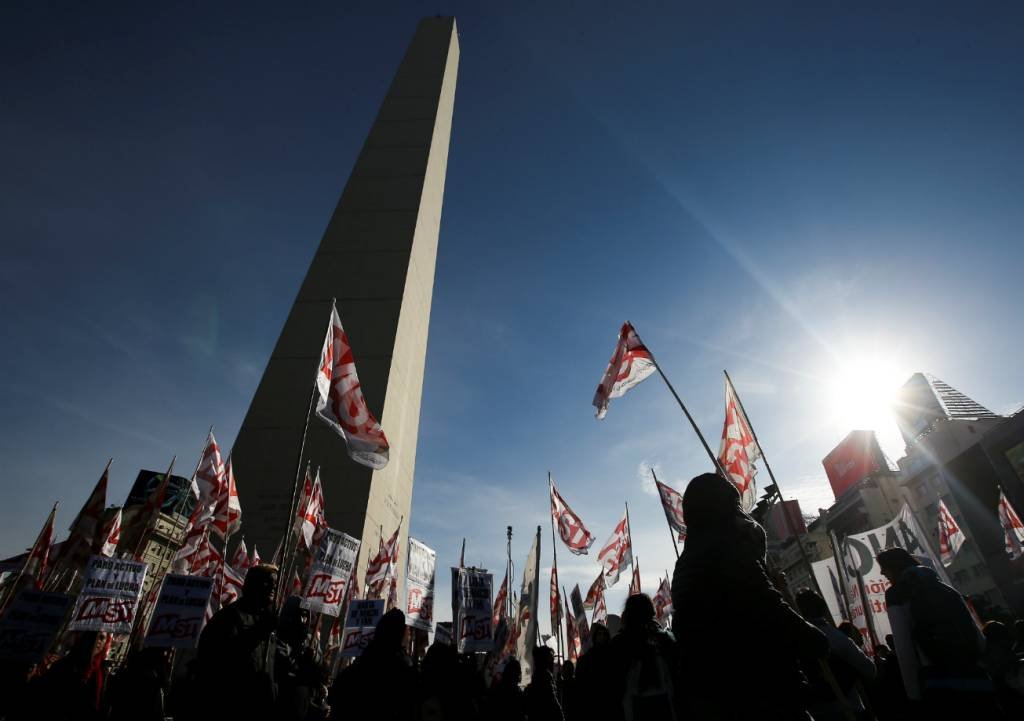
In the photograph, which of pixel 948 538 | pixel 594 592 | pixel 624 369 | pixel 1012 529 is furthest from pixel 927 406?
pixel 624 369

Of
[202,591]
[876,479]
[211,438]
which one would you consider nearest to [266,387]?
[211,438]

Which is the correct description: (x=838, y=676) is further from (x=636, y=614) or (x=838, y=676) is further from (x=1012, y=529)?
(x=1012, y=529)

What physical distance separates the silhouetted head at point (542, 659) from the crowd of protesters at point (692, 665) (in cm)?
85

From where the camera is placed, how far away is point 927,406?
37031mm

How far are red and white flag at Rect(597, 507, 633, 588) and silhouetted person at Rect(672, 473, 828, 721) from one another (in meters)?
12.3

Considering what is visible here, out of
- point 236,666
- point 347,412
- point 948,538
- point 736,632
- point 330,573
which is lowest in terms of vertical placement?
point 236,666

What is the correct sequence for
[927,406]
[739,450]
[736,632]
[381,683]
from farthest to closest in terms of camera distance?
[927,406], [739,450], [381,683], [736,632]

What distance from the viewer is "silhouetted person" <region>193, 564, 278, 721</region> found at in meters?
2.37

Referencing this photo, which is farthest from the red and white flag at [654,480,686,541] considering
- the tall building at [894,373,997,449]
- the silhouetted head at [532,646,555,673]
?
the tall building at [894,373,997,449]

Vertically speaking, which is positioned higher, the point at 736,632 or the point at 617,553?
the point at 617,553

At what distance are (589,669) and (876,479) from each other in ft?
175

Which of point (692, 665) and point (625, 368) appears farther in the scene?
point (625, 368)

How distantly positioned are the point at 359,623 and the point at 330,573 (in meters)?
0.88

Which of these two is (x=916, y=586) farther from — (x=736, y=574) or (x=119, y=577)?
(x=119, y=577)
